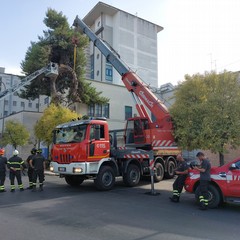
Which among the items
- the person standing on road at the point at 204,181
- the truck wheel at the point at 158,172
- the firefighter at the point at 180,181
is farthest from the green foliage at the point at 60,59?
the person standing on road at the point at 204,181

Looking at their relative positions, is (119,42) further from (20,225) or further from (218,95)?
(20,225)

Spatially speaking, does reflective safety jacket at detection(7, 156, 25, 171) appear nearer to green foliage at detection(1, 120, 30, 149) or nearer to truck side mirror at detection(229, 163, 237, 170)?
truck side mirror at detection(229, 163, 237, 170)

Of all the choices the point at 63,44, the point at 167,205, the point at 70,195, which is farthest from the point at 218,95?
the point at 63,44

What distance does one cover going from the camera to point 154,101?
15.1 m

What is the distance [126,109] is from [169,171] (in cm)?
2167

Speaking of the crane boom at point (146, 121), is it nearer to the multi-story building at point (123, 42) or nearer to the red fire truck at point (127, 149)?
the red fire truck at point (127, 149)

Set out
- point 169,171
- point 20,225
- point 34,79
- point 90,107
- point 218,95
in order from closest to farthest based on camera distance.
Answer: point 20,225
point 218,95
point 169,171
point 34,79
point 90,107

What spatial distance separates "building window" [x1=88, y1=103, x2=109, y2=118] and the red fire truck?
17.1 meters

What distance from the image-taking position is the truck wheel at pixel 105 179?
12211mm

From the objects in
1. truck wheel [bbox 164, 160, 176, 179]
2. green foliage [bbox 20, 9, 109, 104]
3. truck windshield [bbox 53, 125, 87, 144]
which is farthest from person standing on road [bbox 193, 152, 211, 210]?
Answer: green foliage [bbox 20, 9, 109, 104]

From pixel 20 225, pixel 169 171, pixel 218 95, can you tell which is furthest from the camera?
pixel 169 171

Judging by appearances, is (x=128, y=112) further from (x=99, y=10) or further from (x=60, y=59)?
(x=99, y=10)

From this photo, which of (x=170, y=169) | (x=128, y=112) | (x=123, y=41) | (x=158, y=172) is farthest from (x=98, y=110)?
(x=123, y=41)

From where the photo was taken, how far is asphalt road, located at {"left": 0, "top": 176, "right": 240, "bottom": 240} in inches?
237
